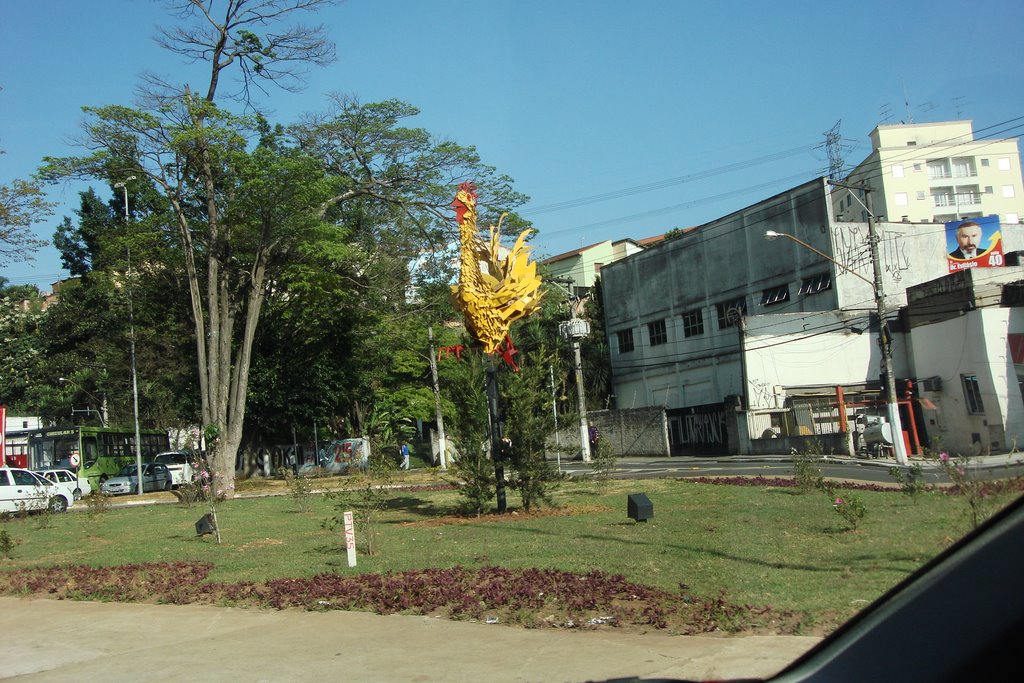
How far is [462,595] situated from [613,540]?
12.2ft

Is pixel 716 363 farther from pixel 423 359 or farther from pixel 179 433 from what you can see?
pixel 179 433

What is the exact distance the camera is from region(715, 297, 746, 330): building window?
42.9 meters

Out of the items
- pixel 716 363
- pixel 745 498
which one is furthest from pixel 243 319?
pixel 745 498

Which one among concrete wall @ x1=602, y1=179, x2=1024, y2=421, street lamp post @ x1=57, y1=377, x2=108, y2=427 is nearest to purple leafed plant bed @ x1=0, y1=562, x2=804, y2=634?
concrete wall @ x1=602, y1=179, x2=1024, y2=421

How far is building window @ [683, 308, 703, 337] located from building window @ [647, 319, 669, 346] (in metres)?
1.50

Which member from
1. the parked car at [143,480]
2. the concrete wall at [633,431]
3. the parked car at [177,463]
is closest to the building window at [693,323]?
the concrete wall at [633,431]

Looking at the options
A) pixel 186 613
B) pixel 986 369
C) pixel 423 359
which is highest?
pixel 423 359

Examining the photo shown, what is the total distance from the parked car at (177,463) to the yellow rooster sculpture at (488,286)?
25749mm

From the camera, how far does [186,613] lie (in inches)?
372

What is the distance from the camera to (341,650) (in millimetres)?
7332

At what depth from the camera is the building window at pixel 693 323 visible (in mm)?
45422

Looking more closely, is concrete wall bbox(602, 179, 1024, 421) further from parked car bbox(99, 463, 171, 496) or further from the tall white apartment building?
parked car bbox(99, 463, 171, 496)

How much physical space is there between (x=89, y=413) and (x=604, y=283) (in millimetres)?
31855

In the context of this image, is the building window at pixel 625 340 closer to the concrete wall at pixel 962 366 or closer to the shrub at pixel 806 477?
the concrete wall at pixel 962 366
